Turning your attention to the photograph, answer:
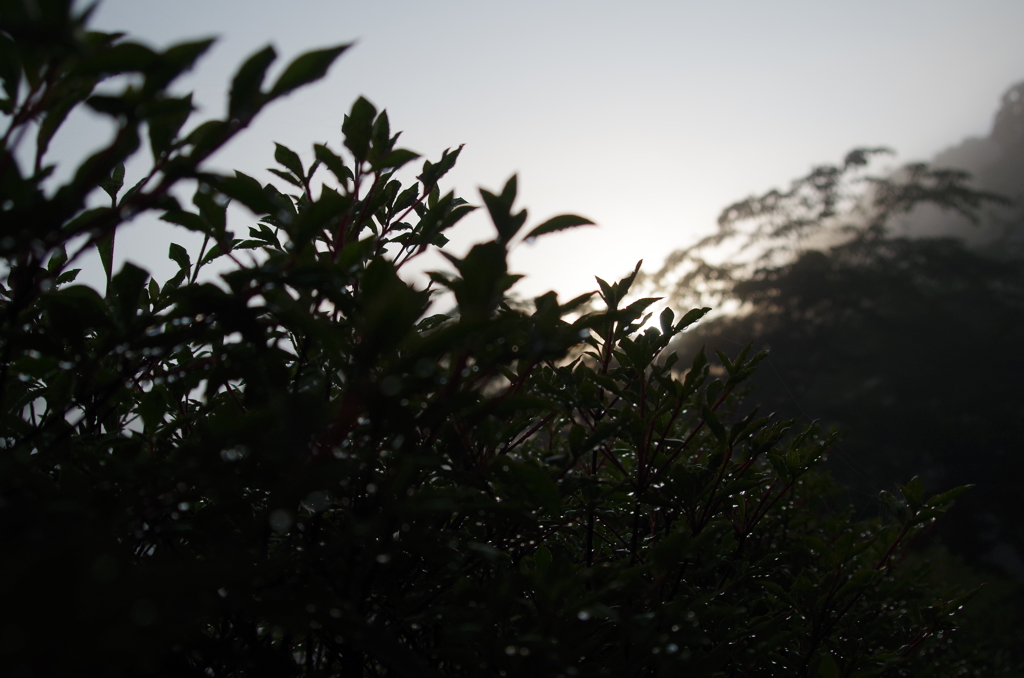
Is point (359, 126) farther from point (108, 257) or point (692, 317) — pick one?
point (692, 317)

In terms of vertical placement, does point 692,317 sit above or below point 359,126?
below

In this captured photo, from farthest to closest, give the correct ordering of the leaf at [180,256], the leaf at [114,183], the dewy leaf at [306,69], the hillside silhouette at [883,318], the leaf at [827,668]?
the hillside silhouette at [883,318], the leaf at [180,256], the leaf at [114,183], the leaf at [827,668], the dewy leaf at [306,69]

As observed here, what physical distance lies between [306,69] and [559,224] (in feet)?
1.00

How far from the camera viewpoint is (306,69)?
519 millimetres

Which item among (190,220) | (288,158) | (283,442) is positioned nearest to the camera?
(283,442)

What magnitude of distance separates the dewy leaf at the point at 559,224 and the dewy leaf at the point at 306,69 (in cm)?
26

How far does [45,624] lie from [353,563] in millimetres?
291

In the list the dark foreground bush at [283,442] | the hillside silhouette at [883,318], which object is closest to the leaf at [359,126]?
the dark foreground bush at [283,442]

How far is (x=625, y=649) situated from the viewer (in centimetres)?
74

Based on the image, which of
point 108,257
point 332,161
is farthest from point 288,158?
point 108,257

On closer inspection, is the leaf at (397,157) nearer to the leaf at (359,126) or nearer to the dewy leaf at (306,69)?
the leaf at (359,126)

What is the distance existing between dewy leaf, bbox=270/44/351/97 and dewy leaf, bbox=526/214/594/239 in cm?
26

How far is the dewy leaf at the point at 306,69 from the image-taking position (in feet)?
1.69

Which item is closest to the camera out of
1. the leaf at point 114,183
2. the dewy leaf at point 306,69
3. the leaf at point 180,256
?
the dewy leaf at point 306,69
